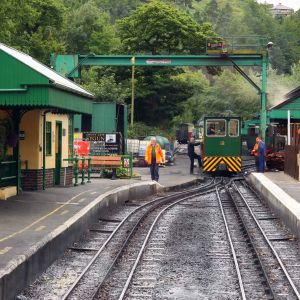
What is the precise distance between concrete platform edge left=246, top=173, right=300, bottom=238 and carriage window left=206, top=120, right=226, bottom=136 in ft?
26.7

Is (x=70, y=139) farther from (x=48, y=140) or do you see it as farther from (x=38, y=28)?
(x=38, y=28)

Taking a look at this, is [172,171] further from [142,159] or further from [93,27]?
[93,27]

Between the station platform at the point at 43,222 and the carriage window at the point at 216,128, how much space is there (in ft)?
31.4

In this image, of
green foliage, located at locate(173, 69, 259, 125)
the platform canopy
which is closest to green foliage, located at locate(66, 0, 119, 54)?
green foliage, located at locate(173, 69, 259, 125)

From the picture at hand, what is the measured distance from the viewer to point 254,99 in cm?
7400

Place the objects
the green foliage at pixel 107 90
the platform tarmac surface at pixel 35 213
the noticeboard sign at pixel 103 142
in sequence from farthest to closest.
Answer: the green foliage at pixel 107 90 < the noticeboard sign at pixel 103 142 < the platform tarmac surface at pixel 35 213

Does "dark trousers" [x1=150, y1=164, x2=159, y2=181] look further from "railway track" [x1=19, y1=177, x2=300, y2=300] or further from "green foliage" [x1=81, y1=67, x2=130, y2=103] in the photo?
"green foliage" [x1=81, y1=67, x2=130, y2=103]

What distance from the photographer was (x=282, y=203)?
17547mm

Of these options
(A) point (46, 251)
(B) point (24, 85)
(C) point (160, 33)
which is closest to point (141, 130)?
(C) point (160, 33)

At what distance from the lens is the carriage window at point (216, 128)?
3428 centimetres

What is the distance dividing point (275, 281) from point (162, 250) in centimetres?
319

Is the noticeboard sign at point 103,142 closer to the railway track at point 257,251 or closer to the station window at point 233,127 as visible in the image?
the station window at point 233,127

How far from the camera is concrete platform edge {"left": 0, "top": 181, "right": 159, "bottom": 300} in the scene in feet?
29.3

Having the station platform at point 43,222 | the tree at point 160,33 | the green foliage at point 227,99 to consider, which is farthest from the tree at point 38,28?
the station platform at point 43,222
